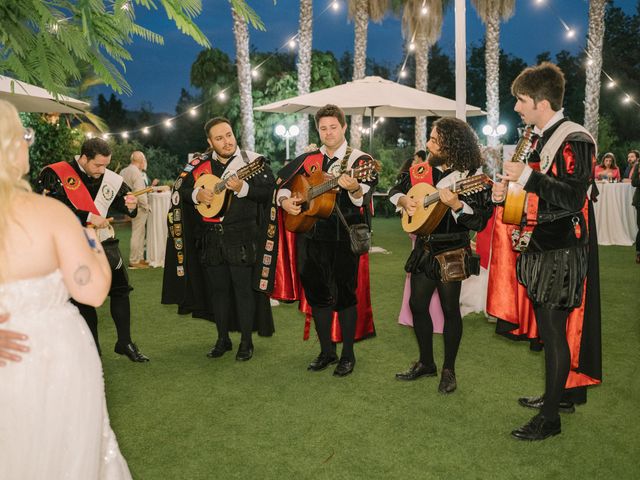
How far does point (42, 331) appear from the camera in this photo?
1.86 meters

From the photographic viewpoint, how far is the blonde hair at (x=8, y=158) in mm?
1703

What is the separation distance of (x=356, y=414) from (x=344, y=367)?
0.75m

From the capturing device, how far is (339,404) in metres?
4.05

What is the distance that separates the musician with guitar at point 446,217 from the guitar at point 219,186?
3.65 feet

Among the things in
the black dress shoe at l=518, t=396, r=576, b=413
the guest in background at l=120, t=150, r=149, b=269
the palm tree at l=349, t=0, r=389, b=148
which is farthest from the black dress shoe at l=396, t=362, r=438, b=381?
the palm tree at l=349, t=0, r=389, b=148

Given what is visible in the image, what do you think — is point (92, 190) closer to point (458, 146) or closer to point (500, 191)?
point (458, 146)

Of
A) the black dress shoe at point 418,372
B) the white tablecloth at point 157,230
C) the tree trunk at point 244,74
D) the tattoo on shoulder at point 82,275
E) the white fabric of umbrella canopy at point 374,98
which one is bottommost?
the black dress shoe at point 418,372

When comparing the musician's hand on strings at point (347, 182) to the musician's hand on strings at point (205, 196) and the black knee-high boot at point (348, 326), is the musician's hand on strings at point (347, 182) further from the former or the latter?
the musician's hand on strings at point (205, 196)

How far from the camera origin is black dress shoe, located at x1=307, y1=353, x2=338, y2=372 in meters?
4.72

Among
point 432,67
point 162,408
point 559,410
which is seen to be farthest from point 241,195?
point 432,67

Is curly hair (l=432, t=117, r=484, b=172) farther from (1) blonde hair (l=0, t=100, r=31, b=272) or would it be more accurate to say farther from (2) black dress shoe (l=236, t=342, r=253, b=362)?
(1) blonde hair (l=0, t=100, r=31, b=272)

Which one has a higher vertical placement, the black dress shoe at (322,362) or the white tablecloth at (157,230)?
the white tablecloth at (157,230)

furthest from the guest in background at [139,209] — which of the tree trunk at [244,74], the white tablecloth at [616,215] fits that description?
the white tablecloth at [616,215]

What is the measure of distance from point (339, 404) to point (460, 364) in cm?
131
